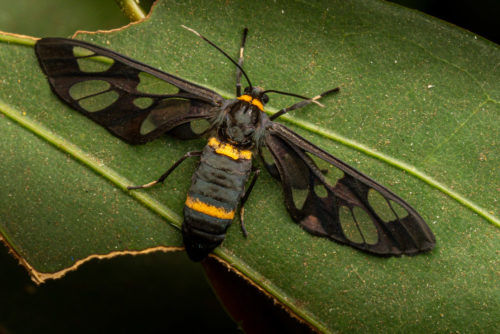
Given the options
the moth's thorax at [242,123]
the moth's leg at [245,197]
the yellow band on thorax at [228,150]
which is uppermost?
the moth's thorax at [242,123]

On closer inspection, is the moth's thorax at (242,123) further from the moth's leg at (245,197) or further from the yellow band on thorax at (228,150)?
the moth's leg at (245,197)

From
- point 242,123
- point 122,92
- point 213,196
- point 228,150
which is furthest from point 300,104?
point 122,92

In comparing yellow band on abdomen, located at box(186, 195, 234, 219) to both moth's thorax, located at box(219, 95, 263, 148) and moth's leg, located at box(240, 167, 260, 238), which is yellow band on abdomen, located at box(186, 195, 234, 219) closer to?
moth's leg, located at box(240, 167, 260, 238)

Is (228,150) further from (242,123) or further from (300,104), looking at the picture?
(300,104)

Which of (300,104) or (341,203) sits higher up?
(300,104)

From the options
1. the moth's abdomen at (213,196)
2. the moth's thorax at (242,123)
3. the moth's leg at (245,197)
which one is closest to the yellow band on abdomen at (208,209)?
the moth's abdomen at (213,196)

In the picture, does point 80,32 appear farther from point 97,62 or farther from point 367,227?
point 367,227
